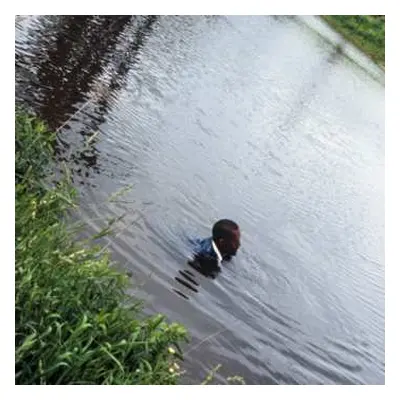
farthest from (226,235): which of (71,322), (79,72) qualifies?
(79,72)

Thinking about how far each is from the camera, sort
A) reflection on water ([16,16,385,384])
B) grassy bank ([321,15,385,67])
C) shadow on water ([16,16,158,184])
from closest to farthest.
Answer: reflection on water ([16,16,385,384]), shadow on water ([16,16,158,184]), grassy bank ([321,15,385,67])

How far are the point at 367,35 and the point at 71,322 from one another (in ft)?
110

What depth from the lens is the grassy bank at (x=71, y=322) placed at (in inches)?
206

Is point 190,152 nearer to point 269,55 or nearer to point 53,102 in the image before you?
point 53,102

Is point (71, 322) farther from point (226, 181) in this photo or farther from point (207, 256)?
point (226, 181)

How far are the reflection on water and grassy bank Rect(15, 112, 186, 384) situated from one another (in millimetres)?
1000

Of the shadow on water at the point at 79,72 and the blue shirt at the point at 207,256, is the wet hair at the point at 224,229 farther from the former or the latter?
the shadow on water at the point at 79,72

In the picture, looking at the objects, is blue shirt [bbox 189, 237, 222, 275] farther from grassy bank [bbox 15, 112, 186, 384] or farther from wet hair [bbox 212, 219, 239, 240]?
grassy bank [bbox 15, 112, 186, 384]

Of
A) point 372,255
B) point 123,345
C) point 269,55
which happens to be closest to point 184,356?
point 123,345

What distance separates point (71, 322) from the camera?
5.76 m

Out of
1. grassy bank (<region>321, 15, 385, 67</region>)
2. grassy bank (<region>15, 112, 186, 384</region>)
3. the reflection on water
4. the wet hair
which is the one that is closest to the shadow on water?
the reflection on water

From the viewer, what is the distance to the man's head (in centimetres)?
1074

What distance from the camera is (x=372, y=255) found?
14.8m
